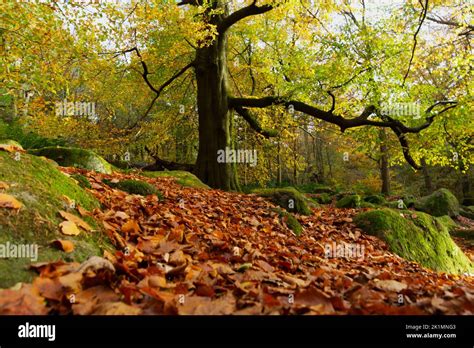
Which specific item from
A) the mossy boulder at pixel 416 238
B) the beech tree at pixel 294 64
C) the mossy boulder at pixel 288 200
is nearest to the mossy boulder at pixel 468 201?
the beech tree at pixel 294 64

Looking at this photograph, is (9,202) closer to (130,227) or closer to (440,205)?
(130,227)

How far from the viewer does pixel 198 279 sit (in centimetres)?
237

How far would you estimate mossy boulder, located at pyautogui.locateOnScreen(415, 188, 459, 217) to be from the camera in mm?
16703

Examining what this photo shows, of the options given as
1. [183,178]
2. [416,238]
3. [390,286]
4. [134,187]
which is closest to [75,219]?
[134,187]

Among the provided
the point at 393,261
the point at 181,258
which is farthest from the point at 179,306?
the point at 393,261

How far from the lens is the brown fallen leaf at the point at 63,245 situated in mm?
2463

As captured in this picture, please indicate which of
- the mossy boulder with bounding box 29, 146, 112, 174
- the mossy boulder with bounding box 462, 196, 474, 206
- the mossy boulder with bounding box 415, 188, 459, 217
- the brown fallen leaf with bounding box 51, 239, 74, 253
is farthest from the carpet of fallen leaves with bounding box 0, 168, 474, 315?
the mossy boulder with bounding box 462, 196, 474, 206

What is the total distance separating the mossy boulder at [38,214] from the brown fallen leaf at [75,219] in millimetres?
40

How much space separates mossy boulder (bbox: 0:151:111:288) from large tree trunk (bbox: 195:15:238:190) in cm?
701

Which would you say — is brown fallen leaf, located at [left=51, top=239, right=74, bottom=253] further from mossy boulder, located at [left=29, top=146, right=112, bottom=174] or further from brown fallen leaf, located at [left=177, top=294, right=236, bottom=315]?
mossy boulder, located at [left=29, top=146, right=112, bottom=174]

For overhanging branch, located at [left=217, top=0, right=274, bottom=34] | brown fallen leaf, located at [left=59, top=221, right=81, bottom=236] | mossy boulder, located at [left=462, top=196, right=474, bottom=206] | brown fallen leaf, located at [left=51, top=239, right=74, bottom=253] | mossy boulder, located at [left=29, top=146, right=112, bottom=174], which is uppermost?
overhanging branch, located at [left=217, top=0, right=274, bottom=34]

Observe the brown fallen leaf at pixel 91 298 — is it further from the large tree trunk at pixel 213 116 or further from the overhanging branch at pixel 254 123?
the overhanging branch at pixel 254 123
